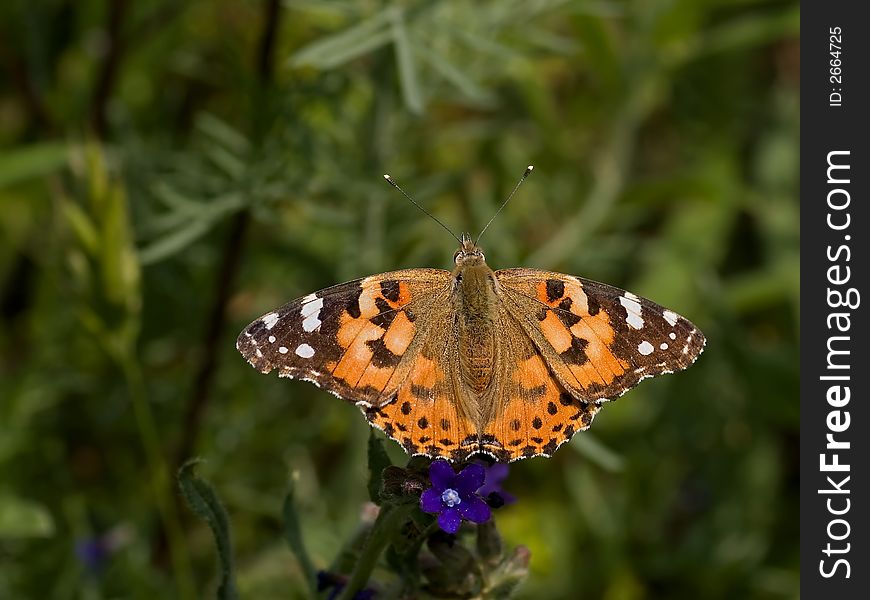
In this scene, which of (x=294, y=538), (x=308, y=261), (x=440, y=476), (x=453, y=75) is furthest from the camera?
(x=308, y=261)

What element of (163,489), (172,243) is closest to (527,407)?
(172,243)

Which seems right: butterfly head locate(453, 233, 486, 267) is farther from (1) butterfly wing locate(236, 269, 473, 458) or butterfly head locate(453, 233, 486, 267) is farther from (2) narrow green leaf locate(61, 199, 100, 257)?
(2) narrow green leaf locate(61, 199, 100, 257)

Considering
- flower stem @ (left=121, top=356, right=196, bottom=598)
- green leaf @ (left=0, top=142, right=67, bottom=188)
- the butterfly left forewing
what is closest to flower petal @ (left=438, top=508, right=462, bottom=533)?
the butterfly left forewing

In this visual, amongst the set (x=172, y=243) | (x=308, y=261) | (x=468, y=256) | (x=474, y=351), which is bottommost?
(x=474, y=351)

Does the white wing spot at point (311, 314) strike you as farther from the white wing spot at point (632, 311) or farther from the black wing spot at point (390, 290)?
the white wing spot at point (632, 311)

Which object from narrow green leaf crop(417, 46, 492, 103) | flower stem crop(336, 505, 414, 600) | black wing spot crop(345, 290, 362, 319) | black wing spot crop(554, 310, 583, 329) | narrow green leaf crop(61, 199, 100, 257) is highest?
narrow green leaf crop(417, 46, 492, 103)

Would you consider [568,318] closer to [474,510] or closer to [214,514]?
[474,510]

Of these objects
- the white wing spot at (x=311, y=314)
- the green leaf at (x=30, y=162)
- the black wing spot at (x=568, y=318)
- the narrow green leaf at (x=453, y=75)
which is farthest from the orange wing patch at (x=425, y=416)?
the green leaf at (x=30, y=162)

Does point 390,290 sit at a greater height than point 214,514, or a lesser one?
greater
